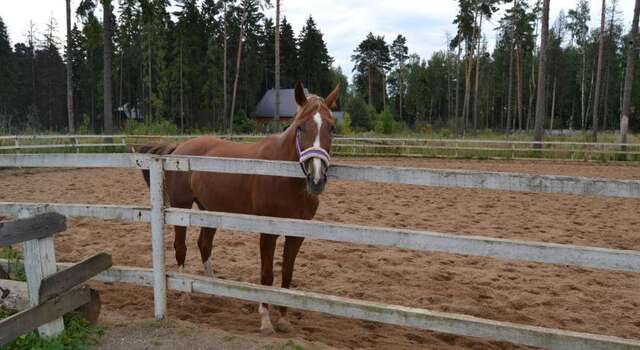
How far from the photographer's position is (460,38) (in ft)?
121

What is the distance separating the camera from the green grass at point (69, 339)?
2.80 m

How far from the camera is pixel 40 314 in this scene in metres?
2.78

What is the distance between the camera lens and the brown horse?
3117 millimetres

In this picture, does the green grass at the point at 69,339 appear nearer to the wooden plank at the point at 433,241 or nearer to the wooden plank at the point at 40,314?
the wooden plank at the point at 40,314

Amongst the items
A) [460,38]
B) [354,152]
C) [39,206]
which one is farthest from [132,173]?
[460,38]

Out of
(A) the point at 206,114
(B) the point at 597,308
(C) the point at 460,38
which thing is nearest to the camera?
(B) the point at 597,308

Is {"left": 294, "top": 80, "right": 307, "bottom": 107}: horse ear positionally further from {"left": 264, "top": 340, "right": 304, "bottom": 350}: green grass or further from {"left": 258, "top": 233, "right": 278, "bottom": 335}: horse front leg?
{"left": 264, "top": 340, "right": 304, "bottom": 350}: green grass

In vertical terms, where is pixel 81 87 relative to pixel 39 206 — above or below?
above

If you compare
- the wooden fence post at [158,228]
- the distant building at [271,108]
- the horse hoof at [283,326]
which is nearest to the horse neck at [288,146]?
the wooden fence post at [158,228]

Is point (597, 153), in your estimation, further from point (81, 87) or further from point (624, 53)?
point (81, 87)

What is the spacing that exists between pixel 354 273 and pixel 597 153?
18.6 meters

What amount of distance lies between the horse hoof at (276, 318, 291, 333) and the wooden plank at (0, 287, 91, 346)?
1444 millimetres

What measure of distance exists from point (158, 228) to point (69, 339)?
90 centimetres

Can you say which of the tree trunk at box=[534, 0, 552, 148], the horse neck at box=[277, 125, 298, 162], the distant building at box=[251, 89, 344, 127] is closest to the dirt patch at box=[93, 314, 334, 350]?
the horse neck at box=[277, 125, 298, 162]
